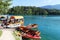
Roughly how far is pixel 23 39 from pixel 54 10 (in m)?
5.14

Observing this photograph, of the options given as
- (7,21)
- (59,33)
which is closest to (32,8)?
(59,33)

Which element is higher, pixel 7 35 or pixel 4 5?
pixel 4 5

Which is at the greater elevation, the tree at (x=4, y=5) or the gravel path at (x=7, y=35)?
the tree at (x=4, y=5)

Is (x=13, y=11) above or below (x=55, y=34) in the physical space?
above

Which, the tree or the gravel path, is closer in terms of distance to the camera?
the gravel path

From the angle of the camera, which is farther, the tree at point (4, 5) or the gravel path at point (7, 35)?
the tree at point (4, 5)

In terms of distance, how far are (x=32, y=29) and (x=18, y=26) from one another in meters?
0.44

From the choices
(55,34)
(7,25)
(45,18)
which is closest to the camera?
(7,25)

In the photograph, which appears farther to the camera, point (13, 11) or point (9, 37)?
point (13, 11)

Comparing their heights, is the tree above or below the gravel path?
above

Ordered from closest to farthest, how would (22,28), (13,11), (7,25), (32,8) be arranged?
(22,28) → (7,25) → (13,11) → (32,8)

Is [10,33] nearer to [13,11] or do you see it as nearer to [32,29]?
[32,29]

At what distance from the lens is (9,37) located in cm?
566

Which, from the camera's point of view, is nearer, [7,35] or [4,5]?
[7,35]
